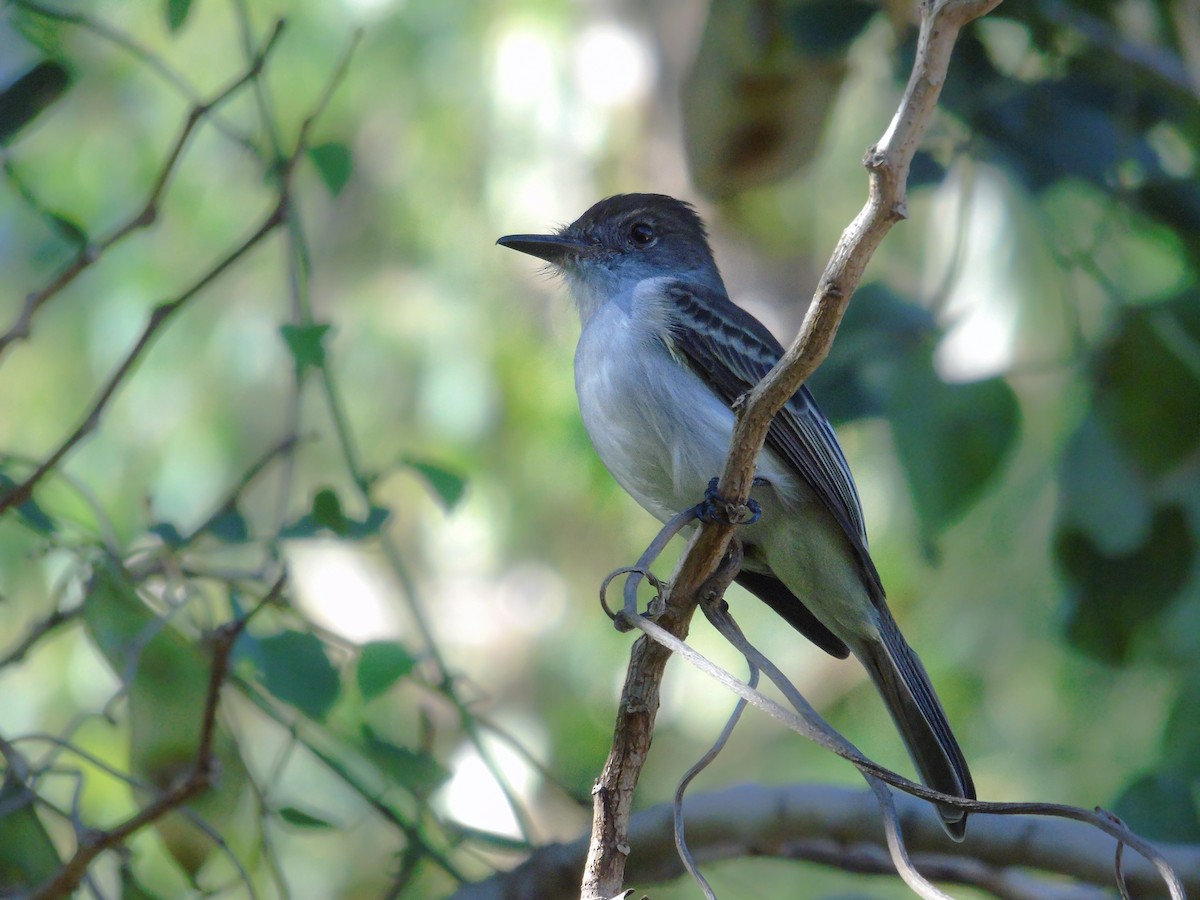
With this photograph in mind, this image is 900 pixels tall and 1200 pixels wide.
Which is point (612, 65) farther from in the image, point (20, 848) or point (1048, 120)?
point (20, 848)

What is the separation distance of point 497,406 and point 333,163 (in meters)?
3.74

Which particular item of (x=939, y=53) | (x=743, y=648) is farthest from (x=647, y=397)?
(x=939, y=53)

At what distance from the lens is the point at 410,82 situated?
748cm

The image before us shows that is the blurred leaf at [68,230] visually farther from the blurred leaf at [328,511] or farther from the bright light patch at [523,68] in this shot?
the bright light patch at [523,68]

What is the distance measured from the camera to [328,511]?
257 cm

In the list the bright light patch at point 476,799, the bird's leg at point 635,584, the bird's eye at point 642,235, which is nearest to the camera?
the bird's leg at point 635,584

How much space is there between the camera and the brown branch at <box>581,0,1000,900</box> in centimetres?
135

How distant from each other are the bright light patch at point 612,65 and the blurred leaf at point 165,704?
4.79 meters

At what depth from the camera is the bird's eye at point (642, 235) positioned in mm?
3723

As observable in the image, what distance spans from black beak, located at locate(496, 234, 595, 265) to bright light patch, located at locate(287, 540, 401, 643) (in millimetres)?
4047

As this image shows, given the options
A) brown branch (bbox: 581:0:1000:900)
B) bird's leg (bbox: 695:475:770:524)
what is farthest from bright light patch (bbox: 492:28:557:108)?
brown branch (bbox: 581:0:1000:900)

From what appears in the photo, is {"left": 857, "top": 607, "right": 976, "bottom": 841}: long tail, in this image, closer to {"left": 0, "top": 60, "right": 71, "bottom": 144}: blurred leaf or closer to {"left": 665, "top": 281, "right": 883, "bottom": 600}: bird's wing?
{"left": 665, "top": 281, "right": 883, "bottom": 600}: bird's wing

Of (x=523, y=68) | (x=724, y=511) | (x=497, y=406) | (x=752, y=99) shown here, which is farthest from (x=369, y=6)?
(x=724, y=511)

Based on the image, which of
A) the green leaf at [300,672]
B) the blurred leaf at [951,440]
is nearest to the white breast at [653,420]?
the blurred leaf at [951,440]
